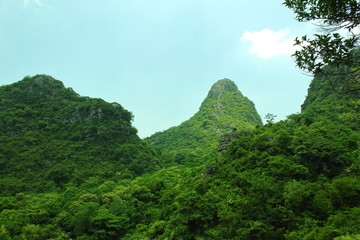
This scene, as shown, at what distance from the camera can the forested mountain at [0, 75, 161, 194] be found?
37.4 meters

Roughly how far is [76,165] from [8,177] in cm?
982

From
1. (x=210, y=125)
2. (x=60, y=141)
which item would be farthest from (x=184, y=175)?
(x=210, y=125)

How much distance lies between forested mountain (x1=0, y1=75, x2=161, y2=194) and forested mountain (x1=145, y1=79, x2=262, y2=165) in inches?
551

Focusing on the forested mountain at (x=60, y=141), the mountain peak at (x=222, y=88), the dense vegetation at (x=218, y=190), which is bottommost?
the dense vegetation at (x=218, y=190)

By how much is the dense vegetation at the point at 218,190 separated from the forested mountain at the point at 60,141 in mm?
280

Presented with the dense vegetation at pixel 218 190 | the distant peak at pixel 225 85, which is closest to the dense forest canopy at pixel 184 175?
the dense vegetation at pixel 218 190

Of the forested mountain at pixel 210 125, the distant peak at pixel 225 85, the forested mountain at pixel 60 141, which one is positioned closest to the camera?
the forested mountain at pixel 60 141

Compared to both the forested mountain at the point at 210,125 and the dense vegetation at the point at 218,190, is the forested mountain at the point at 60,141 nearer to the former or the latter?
the dense vegetation at the point at 218,190

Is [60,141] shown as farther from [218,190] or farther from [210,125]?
[210,125]

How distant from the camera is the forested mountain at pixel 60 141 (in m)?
37.4

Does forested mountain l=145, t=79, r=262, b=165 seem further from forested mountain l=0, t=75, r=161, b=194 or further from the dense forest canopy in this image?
forested mountain l=0, t=75, r=161, b=194

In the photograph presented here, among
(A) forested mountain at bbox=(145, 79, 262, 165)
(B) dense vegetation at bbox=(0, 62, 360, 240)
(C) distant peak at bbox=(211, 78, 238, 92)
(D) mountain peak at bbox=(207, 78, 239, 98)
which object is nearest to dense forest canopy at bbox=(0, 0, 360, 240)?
(B) dense vegetation at bbox=(0, 62, 360, 240)

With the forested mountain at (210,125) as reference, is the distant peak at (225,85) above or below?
above

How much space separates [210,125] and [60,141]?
45.3 metres
